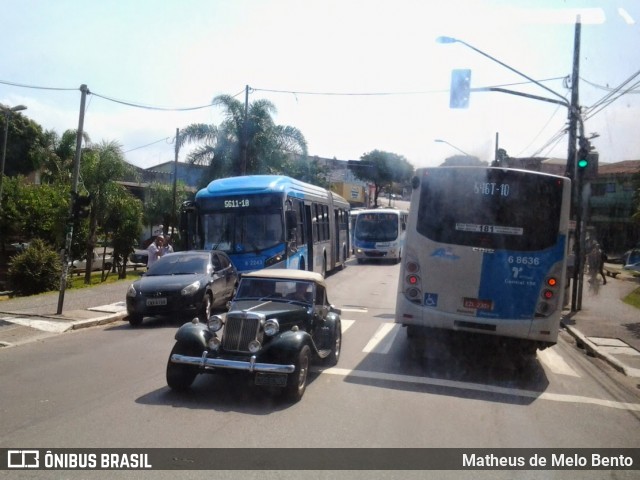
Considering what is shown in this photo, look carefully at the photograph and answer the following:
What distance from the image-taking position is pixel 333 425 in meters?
6.47

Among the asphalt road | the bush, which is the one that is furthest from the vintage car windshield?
the bush

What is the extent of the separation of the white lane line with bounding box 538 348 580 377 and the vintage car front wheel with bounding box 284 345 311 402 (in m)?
4.69

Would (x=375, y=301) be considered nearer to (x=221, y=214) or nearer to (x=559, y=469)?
Answer: (x=221, y=214)

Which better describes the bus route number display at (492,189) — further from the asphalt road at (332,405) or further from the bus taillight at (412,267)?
the asphalt road at (332,405)

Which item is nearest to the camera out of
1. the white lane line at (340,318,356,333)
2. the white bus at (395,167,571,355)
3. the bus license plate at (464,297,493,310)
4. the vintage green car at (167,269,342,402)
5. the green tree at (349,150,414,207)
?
the vintage green car at (167,269,342,402)

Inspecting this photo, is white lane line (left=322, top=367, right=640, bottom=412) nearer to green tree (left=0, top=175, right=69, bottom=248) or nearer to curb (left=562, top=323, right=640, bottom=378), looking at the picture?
curb (left=562, top=323, right=640, bottom=378)

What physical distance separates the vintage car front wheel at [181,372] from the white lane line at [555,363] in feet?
19.3

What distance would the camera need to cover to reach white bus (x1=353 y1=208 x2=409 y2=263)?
3191 cm

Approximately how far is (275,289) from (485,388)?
3.21m

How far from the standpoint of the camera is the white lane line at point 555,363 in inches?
397

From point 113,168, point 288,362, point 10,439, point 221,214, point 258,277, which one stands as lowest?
point 10,439

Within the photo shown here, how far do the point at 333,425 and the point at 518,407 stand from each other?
2.61 meters

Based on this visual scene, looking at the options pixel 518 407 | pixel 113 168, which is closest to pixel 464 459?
pixel 518 407

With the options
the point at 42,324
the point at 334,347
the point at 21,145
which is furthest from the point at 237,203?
the point at 21,145
